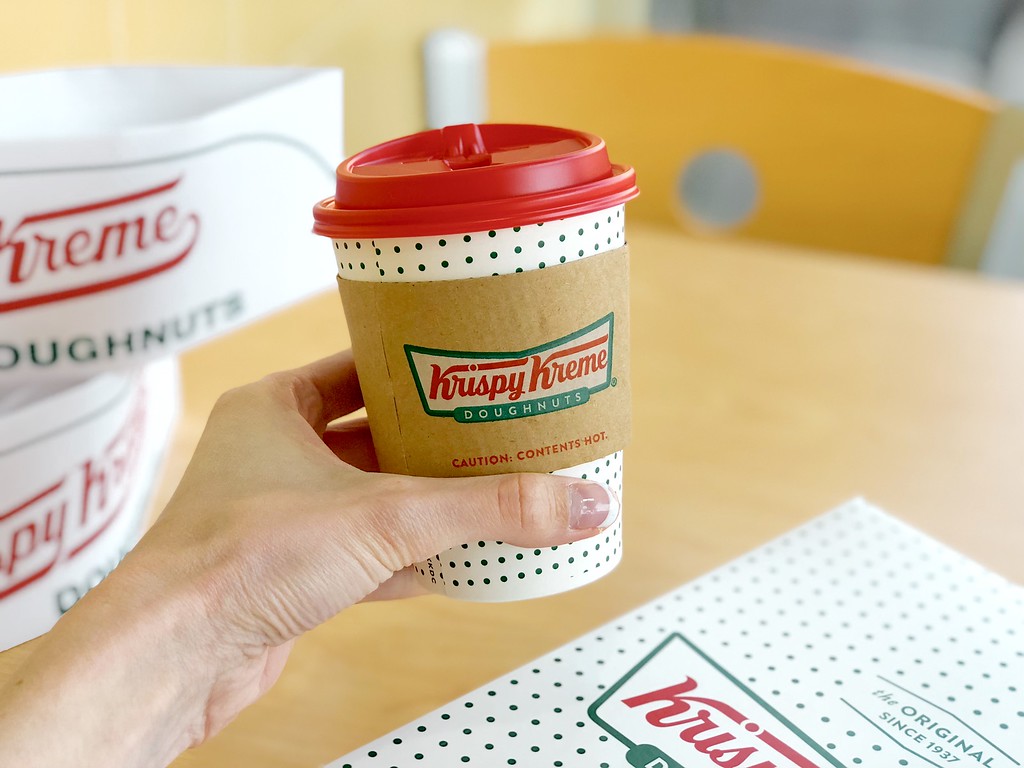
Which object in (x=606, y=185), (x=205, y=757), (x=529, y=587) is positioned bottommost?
(x=205, y=757)

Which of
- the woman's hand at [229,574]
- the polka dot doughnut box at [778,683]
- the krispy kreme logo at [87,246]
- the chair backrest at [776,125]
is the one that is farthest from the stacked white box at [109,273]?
the chair backrest at [776,125]

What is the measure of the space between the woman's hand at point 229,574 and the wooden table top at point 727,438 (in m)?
0.13

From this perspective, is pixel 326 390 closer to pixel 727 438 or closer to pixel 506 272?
pixel 506 272

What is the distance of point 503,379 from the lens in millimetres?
441

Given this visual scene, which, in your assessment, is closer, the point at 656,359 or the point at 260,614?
the point at 260,614

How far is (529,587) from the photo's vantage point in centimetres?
49

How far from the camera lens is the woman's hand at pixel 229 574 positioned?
41 centimetres

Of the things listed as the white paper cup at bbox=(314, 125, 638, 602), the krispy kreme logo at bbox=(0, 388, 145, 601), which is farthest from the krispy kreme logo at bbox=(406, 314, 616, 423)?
the krispy kreme logo at bbox=(0, 388, 145, 601)

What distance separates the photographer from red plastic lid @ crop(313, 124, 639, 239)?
420 mm

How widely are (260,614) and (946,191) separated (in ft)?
3.73

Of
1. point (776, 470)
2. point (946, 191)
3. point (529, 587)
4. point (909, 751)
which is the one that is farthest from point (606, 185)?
point (946, 191)

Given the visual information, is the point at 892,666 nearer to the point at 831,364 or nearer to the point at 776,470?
the point at 776,470

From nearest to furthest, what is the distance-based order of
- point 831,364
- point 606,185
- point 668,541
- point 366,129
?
point 606,185 < point 668,541 < point 831,364 < point 366,129

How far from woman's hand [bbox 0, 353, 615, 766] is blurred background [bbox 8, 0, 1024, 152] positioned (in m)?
0.56
